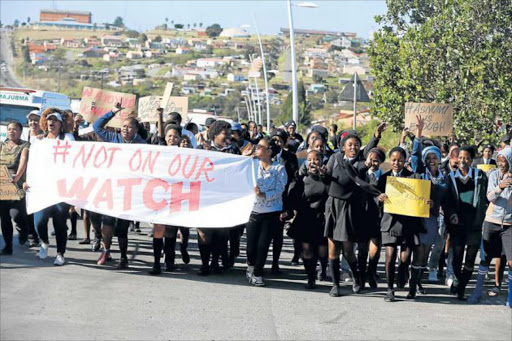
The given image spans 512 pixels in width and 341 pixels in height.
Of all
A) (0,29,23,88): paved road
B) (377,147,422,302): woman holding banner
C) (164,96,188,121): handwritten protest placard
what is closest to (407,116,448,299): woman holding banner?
(377,147,422,302): woman holding banner

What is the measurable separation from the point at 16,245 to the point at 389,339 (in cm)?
658

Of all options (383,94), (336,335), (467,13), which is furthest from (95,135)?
(383,94)

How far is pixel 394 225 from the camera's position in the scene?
34.8ft

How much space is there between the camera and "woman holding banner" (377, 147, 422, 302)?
416 inches

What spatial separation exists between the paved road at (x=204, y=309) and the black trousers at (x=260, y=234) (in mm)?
326

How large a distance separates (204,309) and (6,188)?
4.04m

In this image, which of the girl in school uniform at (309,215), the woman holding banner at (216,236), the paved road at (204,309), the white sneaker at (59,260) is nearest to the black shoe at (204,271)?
the woman holding banner at (216,236)

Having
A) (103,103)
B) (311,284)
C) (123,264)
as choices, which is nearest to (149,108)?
(103,103)

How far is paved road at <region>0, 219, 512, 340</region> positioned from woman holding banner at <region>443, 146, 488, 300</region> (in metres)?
0.49

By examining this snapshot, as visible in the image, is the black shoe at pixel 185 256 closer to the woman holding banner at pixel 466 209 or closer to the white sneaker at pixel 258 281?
the white sneaker at pixel 258 281

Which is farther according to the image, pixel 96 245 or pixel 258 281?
pixel 96 245

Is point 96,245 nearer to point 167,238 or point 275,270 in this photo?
point 167,238

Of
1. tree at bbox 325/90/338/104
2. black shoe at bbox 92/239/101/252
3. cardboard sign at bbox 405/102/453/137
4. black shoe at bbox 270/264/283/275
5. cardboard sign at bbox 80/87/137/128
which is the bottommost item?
tree at bbox 325/90/338/104

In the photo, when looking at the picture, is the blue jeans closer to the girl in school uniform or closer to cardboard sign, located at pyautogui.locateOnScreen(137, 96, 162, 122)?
the girl in school uniform
